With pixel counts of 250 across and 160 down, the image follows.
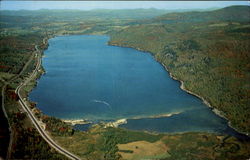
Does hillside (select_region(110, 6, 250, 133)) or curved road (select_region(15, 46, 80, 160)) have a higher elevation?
hillside (select_region(110, 6, 250, 133))

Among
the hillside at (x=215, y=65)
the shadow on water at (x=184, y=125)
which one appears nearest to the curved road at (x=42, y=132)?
the shadow on water at (x=184, y=125)

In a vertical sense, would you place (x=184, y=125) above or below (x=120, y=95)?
below

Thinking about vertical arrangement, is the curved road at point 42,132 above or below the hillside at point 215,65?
below

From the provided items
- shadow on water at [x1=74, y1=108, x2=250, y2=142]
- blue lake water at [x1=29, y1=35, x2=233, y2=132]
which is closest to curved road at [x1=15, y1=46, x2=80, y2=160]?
blue lake water at [x1=29, y1=35, x2=233, y2=132]

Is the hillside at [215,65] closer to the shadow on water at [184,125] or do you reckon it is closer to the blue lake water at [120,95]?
the shadow on water at [184,125]

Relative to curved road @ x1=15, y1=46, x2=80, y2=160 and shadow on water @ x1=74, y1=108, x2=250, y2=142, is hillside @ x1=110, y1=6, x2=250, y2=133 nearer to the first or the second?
shadow on water @ x1=74, y1=108, x2=250, y2=142

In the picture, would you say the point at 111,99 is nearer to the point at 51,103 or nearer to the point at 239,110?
the point at 51,103

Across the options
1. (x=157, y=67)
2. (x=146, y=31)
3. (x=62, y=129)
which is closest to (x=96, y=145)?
(x=62, y=129)

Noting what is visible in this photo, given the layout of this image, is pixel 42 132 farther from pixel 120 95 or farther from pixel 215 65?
pixel 215 65

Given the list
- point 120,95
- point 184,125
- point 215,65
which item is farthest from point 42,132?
point 215,65
